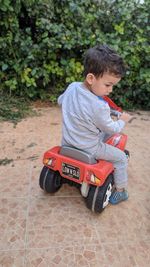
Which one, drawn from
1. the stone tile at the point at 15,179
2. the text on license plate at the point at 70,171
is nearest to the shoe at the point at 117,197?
the text on license plate at the point at 70,171

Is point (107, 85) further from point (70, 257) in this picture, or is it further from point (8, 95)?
point (8, 95)

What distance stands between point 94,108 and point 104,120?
10cm

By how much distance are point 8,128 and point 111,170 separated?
5.35 feet

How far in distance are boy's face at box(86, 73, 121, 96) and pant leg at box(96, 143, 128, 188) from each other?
1.23ft

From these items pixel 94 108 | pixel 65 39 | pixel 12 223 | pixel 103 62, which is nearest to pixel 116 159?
pixel 94 108

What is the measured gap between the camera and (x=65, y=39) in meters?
3.52

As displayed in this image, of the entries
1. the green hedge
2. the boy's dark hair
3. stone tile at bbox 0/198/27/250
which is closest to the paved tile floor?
stone tile at bbox 0/198/27/250

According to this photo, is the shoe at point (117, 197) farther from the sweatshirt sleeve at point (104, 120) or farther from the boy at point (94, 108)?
the sweatshirt sleeve at point (104, 120)

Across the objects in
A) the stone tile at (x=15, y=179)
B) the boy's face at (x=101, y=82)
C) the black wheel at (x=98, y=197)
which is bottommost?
the stone tile at (x=15, y=179)

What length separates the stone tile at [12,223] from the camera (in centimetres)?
171

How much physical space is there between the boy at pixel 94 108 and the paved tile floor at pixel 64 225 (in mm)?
353

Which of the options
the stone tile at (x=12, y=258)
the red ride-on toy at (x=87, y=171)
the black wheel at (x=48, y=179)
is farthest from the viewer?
the black wheel at (x=48, y=179)

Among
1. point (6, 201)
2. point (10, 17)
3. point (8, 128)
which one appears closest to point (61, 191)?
point (6, 201)

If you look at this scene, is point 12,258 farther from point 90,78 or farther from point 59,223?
point 90,78
